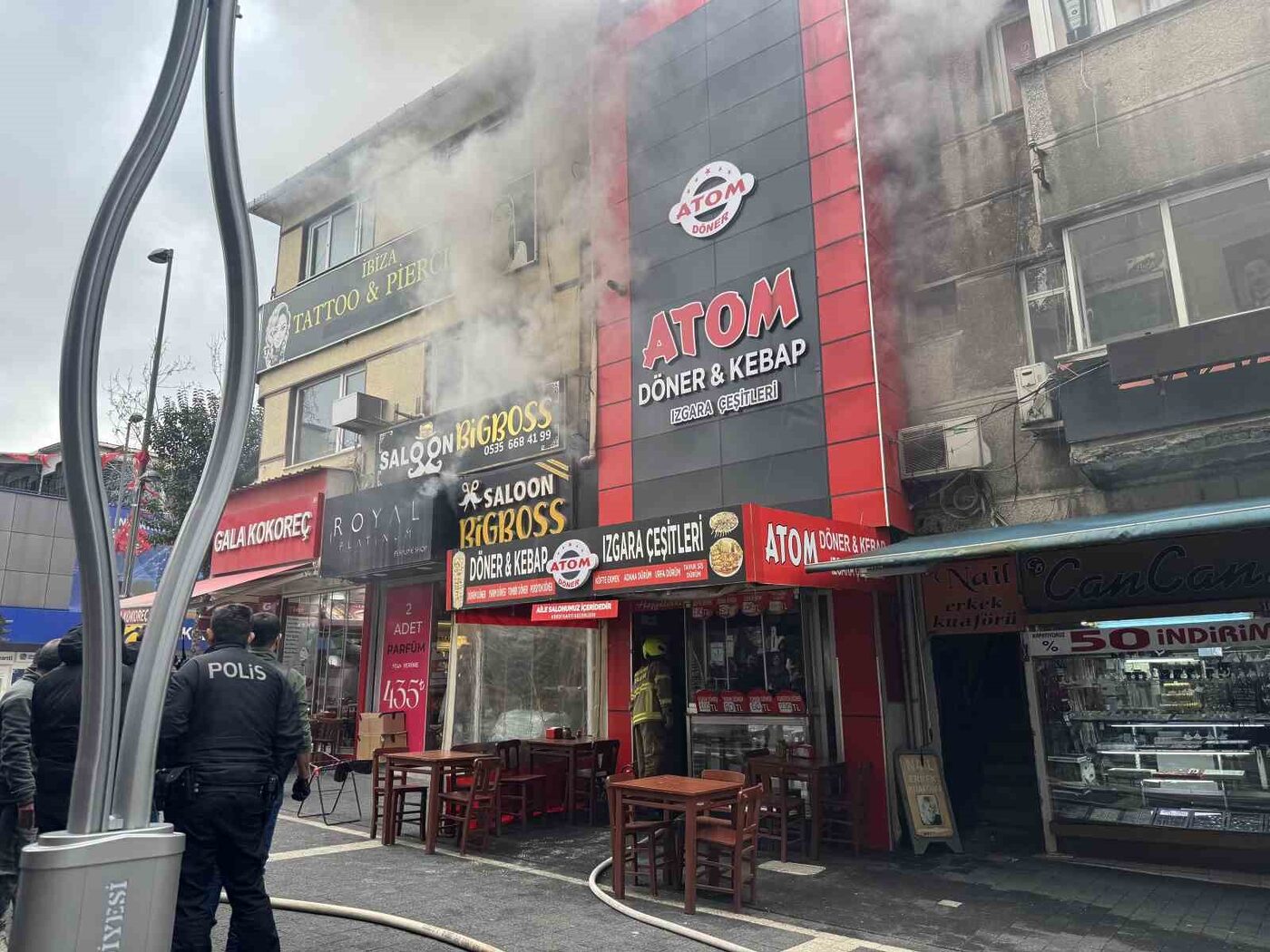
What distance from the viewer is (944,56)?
9.15m

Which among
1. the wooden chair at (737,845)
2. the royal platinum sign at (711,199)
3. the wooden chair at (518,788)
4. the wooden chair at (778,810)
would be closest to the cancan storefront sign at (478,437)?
the royal platinum sign at (711,199)

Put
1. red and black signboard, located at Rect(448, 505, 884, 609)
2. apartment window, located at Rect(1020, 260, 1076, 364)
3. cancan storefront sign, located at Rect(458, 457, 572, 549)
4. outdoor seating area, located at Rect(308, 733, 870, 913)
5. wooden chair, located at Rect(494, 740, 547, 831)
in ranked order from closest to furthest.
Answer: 1. outdoor seating area, located at Rect(308, 733, 870, 913)
2. red and black signboard, located at Rect(448, 505, 884, 609)
3. apartment window, located at Rect(1020, 260, 1076, 364)
4. wooden chair, located at Rect(494, 740, 547, 831)
5. cancan storefront sign, located at Rect(458, 457, 572, 549)

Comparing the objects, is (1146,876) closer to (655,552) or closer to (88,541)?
(655,552)

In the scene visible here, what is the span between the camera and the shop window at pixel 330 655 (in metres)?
13.2

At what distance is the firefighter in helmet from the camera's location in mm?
9102

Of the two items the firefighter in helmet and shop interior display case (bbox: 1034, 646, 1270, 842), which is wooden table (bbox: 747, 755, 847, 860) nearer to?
the firefighter in helmet

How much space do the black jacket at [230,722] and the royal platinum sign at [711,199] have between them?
699 cm

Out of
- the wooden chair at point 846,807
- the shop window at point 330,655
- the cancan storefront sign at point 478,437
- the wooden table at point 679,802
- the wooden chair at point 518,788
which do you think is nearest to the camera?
the wooden table at point 679,802

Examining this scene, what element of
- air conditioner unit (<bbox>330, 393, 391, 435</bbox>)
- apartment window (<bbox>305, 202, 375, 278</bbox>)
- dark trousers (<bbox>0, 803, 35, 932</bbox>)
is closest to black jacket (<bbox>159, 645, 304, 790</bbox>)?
dark trousers (<bbox>0, 803, 35, 932</bbox>)

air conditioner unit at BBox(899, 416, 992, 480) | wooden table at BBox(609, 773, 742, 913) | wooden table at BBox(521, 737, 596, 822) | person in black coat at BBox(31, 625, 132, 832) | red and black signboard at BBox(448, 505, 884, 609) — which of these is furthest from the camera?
wooden table at BBox(521, 737, 596, 822)

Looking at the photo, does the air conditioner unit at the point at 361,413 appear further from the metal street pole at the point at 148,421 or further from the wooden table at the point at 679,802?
the wooden table at the point at 679,802

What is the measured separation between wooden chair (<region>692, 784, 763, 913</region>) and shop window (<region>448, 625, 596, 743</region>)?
433cm

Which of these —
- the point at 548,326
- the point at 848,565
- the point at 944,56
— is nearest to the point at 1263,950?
the point at 848,565

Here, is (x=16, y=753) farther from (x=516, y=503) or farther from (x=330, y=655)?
(x=330, y=655)
